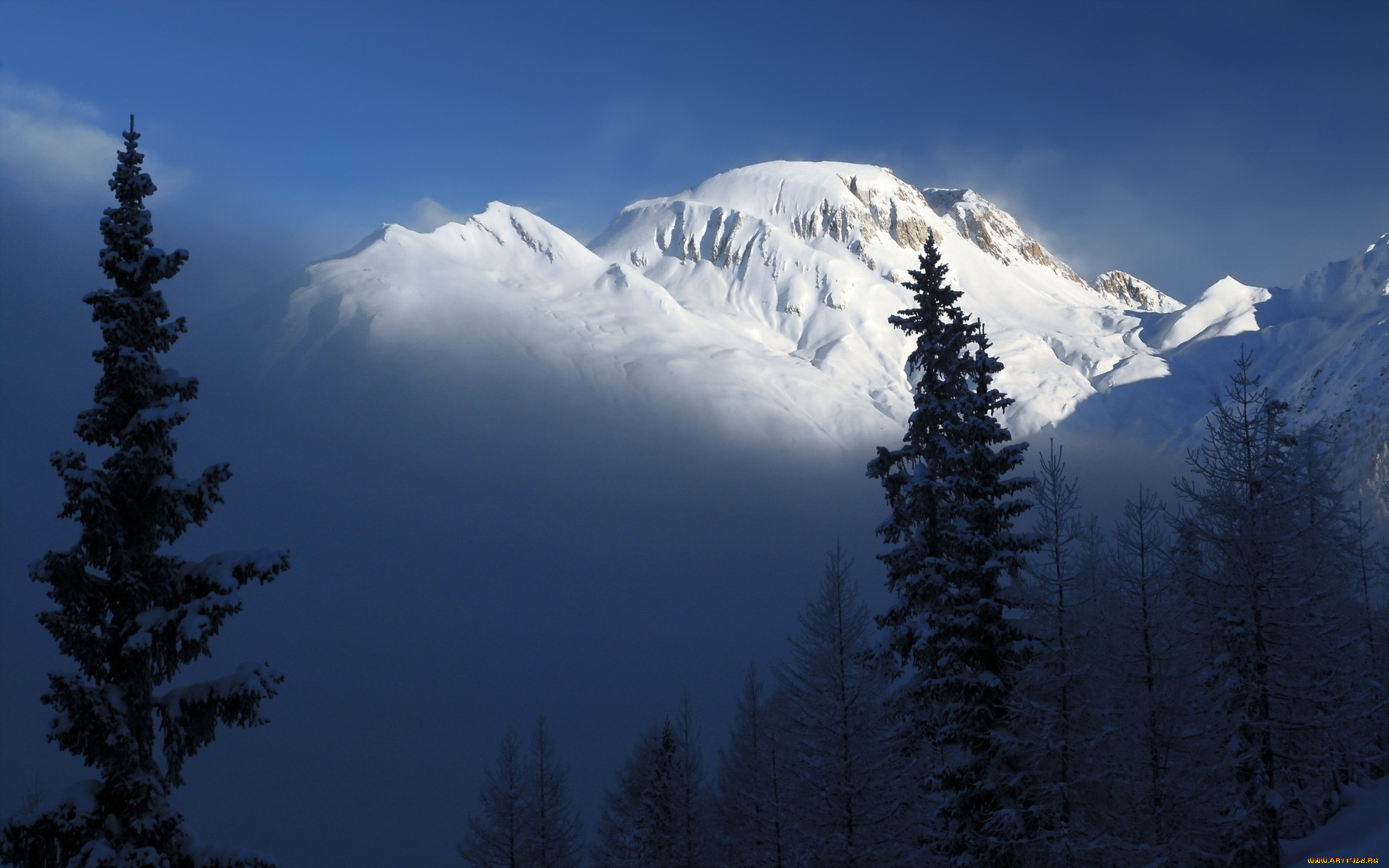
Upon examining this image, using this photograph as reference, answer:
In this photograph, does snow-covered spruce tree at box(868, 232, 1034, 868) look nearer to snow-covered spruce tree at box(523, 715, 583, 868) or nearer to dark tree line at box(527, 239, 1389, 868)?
dark tree line at box(527, 239, 1389, 868)

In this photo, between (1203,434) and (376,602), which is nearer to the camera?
(376,602)

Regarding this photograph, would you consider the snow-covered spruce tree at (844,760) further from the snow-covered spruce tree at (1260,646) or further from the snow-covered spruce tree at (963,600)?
the snow-covered spruce tree at (1260,646)

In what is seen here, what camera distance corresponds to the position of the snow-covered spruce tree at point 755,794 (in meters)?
27.0

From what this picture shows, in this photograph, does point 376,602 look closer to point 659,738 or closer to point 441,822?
point 441,822

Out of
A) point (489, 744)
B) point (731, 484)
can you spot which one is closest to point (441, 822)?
point (489, 744)

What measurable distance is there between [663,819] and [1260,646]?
2396 centimetres

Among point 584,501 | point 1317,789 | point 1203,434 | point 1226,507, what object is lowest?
point 1317,789

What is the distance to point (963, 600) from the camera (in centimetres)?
1648

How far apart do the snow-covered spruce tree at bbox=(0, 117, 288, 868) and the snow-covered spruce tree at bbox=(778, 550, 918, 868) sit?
1450 centimetres

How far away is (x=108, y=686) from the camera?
9.78m

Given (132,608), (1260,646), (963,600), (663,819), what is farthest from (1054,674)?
(663,819)

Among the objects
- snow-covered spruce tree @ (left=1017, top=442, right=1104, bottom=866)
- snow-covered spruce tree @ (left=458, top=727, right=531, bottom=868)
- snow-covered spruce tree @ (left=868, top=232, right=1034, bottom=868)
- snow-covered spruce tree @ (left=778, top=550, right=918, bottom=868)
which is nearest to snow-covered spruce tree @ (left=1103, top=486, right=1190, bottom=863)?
snow-covered spruce tree @ (left=1017, top=442, right=1104, bottom=866)

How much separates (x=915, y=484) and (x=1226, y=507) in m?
7.30

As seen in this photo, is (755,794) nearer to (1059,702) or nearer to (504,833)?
(504,833)
